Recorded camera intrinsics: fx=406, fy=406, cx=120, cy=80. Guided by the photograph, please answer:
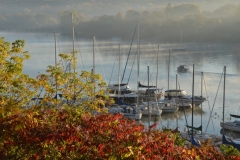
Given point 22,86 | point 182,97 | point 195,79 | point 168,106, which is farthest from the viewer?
point 195,79

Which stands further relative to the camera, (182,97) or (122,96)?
(182,97)

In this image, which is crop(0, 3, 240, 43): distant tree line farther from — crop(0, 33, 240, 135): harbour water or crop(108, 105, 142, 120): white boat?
crop(108, 105, 142, 120): white boat

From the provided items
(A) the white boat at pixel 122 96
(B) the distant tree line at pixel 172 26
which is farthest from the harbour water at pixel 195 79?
(B) the distant tree line at pixel 172 26

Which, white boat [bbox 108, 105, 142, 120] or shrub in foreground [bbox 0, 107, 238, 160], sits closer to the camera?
shrub in foreground [bbox 0, 107, 238, 160]

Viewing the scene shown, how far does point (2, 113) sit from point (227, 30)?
54.5 m

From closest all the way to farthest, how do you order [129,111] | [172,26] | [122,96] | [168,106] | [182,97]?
1. [129,111]
2. [168,106]
3. [122,96]
4. [182,97]
5. [172,26]

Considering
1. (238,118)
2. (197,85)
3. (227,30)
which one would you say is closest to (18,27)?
(227,30)

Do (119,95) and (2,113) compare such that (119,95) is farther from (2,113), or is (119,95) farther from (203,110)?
(2,113)

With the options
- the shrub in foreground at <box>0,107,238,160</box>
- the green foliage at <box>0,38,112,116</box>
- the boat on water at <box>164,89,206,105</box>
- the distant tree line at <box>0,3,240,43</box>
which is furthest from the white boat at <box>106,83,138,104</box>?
the distant tree line at <box>0,3,240,43</box>

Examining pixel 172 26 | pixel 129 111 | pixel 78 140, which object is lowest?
pixel 129 111

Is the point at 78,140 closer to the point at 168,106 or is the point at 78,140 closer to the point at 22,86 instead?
the point at 22,86

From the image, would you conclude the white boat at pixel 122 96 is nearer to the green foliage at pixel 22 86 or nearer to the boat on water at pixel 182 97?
the boat on water at pixel 182 97

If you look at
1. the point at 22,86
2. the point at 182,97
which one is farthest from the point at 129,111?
the point at 22,86

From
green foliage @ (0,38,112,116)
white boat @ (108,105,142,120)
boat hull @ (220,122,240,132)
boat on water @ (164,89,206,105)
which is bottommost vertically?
boat hull @ (220,122,240,132)
